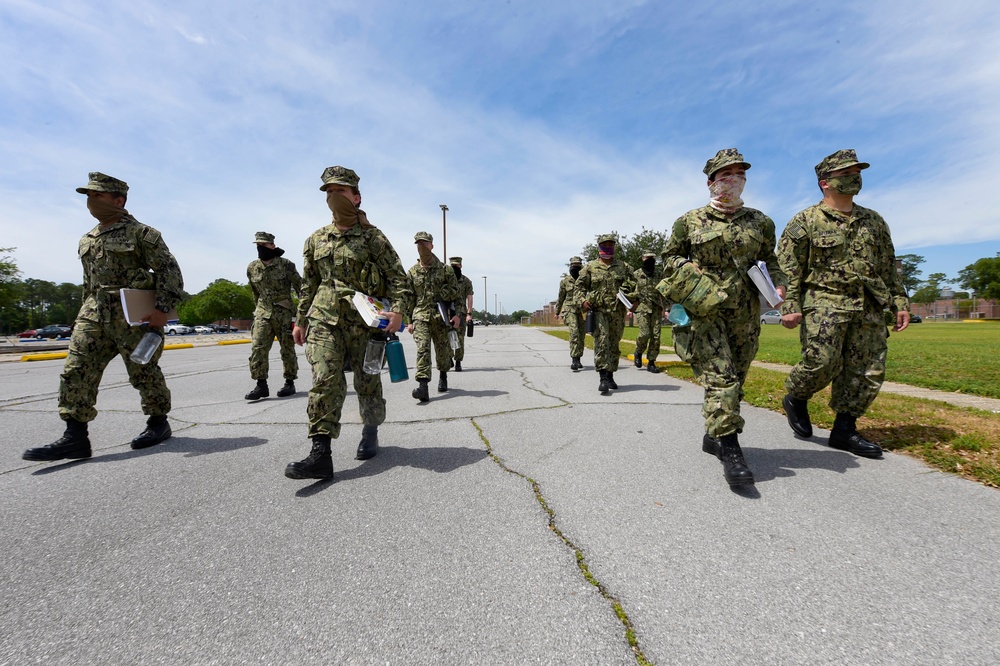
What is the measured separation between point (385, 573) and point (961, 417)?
194 inches

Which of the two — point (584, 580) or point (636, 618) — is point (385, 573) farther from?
point (636, 618)

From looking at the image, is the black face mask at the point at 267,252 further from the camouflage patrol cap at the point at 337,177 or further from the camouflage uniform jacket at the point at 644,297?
the camouflage uniform jacket at the point at 644,297

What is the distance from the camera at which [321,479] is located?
2.94 m

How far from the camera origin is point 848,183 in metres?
3.32

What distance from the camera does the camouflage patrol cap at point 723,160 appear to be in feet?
10.1

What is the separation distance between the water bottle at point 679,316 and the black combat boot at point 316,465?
245cm

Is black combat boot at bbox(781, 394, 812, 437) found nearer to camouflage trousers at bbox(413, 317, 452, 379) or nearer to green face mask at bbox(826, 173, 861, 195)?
green face mask at bbox(826, 173, 861, 195)

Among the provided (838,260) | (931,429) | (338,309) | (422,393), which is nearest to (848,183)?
(838,260)

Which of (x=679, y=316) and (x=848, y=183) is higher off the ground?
(x=848, y=183)

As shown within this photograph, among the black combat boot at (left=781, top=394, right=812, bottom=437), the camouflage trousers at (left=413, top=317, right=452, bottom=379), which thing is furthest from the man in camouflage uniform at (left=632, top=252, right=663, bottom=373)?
the black combat boot at (left=781, top=394, right=812, bottom=437)

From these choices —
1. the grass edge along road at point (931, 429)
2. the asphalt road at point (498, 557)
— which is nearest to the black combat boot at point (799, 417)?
the asphalt road at point (498, 557)

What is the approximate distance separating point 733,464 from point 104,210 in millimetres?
4973

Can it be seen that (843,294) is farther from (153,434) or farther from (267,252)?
(267,252)

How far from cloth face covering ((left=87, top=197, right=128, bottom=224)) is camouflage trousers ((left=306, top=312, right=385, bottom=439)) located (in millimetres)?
2040
